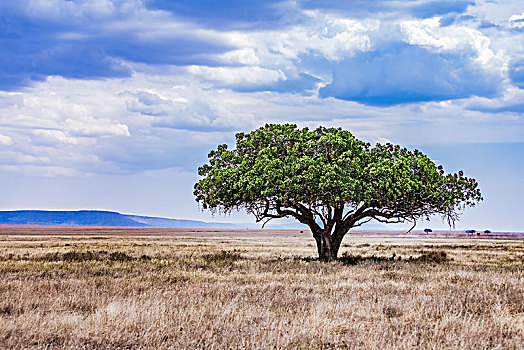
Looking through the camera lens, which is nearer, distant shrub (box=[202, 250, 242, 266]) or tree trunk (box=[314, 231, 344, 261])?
distant shrub (box=[202, 250, 242, 266])

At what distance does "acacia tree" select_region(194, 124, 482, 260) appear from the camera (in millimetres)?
29891

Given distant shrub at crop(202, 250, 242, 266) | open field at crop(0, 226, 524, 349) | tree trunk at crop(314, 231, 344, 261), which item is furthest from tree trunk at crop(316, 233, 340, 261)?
open field at crop(0, 226, 524, 349)

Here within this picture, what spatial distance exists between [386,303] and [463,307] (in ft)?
6.70

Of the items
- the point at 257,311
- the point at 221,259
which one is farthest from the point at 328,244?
the point at 257,311

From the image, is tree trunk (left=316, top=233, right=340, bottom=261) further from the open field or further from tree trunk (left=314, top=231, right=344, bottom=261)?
the open field

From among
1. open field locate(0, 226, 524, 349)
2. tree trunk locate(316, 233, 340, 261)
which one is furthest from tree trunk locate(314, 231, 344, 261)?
open field locate(0, 226, 524, 349)

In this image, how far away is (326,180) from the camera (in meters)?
29.2

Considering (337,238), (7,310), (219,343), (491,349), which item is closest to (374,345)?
(491,349)

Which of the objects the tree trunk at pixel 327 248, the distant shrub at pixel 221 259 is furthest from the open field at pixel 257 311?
the tree trunk at pixel 327 248

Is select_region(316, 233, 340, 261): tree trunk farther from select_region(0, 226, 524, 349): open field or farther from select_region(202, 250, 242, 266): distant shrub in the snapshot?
select_region(0, 226, 524, 349): open field

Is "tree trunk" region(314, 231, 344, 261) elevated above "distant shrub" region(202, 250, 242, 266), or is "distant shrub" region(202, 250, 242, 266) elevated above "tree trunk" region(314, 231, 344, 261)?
"tree trunk" region(314, 231, 344, 261)

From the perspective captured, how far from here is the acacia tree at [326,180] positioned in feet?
98.1

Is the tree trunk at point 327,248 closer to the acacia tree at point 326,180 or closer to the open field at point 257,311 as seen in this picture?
the acacia tree at point 326,180

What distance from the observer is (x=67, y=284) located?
61.8ft
